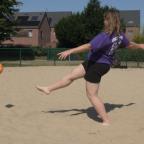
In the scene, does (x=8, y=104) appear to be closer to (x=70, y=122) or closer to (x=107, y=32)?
(x=70, y=122)

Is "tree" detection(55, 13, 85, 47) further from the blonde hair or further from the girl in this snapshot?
the blonde hair

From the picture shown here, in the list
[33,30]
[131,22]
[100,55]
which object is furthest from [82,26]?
[100,55]

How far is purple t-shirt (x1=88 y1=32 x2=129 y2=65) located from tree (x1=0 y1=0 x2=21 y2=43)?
35.6 meters

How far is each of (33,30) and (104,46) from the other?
72.2m

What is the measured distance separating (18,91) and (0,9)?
31.9 m

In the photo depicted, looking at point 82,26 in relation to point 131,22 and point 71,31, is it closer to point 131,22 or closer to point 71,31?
point 71,31

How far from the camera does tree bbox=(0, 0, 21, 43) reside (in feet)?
143

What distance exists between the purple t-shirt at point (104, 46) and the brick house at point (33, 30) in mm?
69958

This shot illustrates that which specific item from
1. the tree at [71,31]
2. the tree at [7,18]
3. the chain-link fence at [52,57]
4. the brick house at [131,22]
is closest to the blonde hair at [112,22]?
the chain-link fence at [52,57]

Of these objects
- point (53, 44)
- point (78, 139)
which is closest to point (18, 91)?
point (78, 139)

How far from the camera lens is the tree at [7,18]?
1721 inches

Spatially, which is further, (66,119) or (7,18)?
(7,18)

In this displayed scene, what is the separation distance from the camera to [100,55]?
794cm

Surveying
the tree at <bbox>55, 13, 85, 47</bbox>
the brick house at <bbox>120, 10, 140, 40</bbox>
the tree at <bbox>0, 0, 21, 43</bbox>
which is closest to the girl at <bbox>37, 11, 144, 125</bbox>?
the tree at <bbox>0, 0, 21, 43</bbox>
